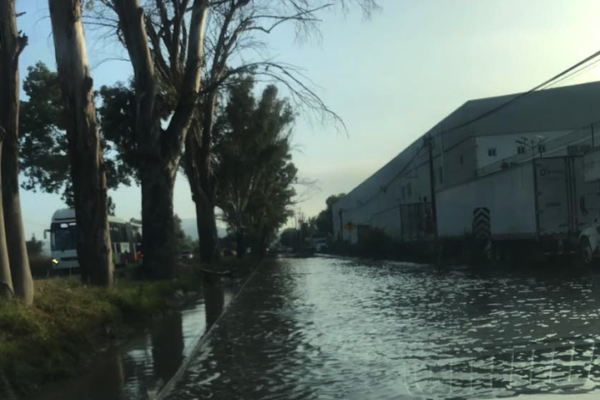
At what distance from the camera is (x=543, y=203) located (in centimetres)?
2380

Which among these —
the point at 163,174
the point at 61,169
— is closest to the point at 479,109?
the point at 61,169

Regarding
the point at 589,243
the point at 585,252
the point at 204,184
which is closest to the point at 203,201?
the point at 204,184

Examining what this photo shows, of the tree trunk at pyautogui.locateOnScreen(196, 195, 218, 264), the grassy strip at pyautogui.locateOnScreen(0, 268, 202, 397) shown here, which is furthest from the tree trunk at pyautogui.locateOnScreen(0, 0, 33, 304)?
the tree trunk at pyautogui.locateOnScreen(196, 195, 218, 264)

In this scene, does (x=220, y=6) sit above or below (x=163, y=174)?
above

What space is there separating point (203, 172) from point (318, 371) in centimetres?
2376

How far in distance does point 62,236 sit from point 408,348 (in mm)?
30609

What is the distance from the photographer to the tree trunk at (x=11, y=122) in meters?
10.1

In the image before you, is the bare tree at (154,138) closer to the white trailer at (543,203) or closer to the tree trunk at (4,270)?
the tree trunk at (4,270)

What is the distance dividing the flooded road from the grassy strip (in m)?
1.49

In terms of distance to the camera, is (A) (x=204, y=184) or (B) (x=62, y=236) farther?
(B) (x=62, y=236)

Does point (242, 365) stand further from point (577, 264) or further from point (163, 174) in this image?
point (577, 264)

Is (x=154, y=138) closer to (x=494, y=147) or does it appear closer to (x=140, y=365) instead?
(x=140, y=365)

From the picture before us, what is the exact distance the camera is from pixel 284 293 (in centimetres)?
1994

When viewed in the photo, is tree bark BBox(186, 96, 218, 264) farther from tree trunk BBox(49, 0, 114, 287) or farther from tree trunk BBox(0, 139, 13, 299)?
tree trunk BBox(0, 139, 13, 299)
